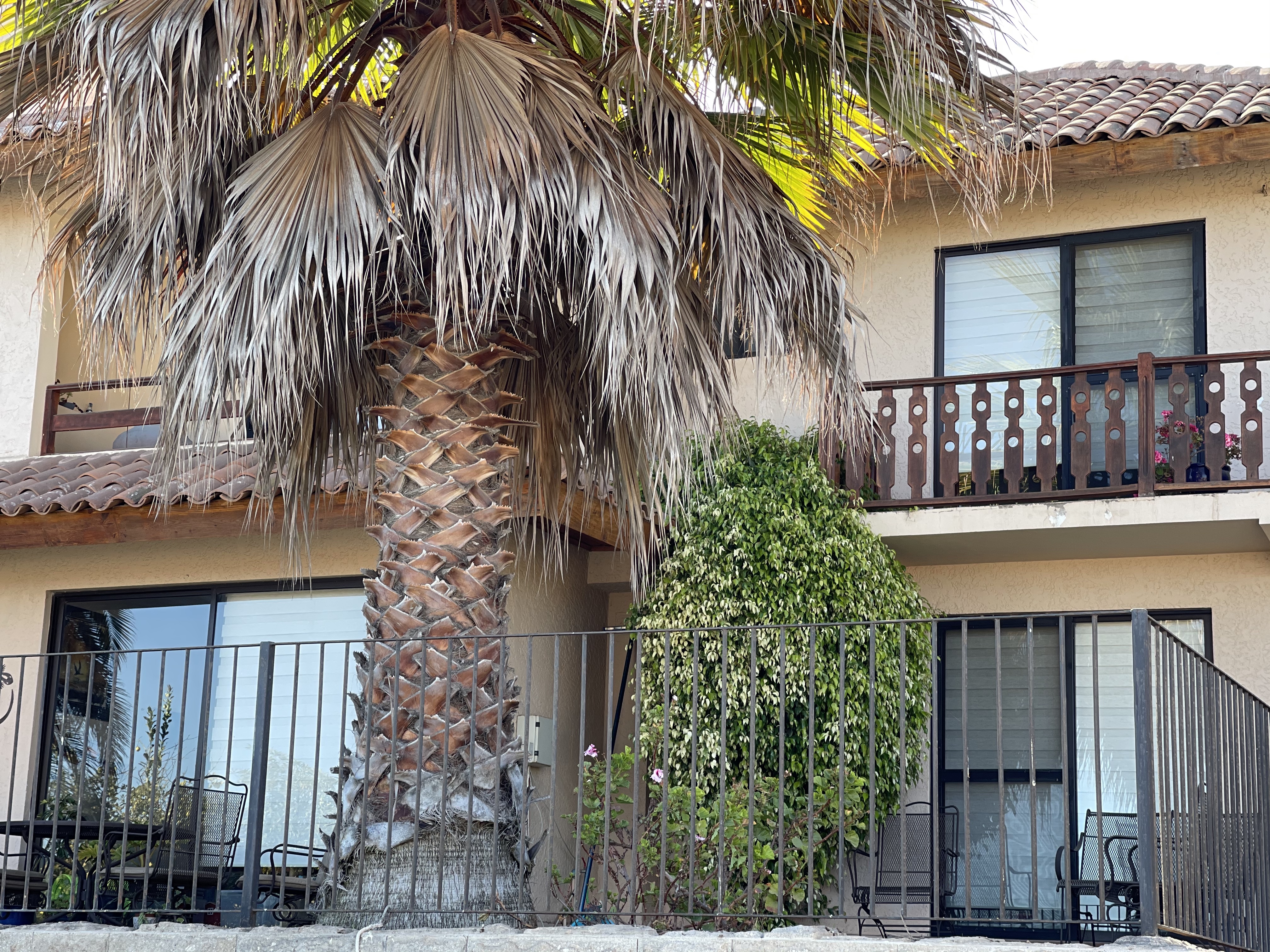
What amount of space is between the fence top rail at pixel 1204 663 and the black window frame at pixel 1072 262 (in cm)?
420

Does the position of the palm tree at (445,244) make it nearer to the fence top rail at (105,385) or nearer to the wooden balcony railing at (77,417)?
the fence top rail at (105,385)

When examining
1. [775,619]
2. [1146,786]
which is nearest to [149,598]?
[775,619]

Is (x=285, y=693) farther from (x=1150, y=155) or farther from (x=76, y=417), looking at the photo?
(x=1150, y=155)

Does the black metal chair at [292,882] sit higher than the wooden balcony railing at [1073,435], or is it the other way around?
the wooden balcony railing at [1073,435]

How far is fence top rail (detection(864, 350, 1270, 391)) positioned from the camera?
31.0 ft

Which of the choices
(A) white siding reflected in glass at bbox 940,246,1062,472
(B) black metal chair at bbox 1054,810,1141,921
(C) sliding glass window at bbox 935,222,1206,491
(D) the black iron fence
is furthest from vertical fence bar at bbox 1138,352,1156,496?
(B) black metal chair at bbox 1054,810,1141,921

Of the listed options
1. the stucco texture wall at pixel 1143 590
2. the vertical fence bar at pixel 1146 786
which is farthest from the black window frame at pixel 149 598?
the vertical fence bar at pixel 1146 786

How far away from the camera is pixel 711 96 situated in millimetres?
7215

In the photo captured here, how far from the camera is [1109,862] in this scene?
31.7 feet

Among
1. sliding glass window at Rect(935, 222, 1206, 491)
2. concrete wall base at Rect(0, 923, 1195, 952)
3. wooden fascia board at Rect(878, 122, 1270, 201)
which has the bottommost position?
concrete wall base at Rect(0, 923, 1195, 952)

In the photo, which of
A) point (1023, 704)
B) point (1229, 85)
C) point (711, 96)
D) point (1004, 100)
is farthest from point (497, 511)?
point (1229, 85)

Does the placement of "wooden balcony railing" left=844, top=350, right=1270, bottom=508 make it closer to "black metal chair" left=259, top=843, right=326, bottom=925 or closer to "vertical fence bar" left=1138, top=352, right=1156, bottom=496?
"vertical fence bar" left=1138, top=352, right=1156, bottom=496

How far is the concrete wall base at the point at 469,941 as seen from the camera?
4.88 m

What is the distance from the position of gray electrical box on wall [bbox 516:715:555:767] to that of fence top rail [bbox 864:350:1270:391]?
320cm
